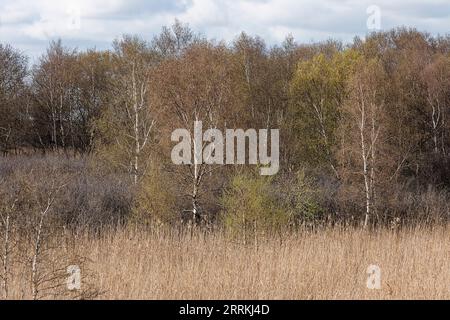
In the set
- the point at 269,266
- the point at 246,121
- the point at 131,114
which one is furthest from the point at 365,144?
the point at 269,266

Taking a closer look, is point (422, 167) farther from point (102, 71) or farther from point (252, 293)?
point (252, 293)

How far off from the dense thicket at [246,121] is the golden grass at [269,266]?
1.40 metres

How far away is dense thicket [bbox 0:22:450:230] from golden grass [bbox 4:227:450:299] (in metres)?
1.40

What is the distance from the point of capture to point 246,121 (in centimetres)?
2794

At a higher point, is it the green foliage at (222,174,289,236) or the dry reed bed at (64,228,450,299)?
the green foliage at (222,174,289,236)

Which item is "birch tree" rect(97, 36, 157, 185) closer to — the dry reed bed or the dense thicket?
the dense thicket

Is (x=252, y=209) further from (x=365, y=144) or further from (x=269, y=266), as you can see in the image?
(x=365, y=144)

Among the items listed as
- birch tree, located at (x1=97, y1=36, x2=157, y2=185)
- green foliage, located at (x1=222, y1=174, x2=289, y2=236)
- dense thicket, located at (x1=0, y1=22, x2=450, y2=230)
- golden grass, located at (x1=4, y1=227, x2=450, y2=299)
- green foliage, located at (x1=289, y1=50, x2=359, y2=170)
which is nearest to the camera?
golden grass, located at (x1=4, y1=227, x2=450, y2=299)

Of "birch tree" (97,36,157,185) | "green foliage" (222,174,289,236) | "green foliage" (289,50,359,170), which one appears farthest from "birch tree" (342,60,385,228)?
"green foliage" (289,50,359,170)

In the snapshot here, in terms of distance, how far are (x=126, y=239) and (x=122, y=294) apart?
2993 millimetres

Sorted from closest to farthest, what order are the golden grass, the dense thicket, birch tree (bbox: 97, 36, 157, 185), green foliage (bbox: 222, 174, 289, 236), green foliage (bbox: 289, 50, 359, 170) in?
the golden grass < green foliage (bbox: 222, 174, 289, 236) < the dense thicket < birch tree (bbox: 97, 36, 157, 185) < green foliage (bbox: 289, 50, 359, 170)

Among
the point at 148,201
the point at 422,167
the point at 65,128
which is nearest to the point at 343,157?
the point at 148,201

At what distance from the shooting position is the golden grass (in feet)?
23.6

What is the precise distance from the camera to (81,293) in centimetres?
653
